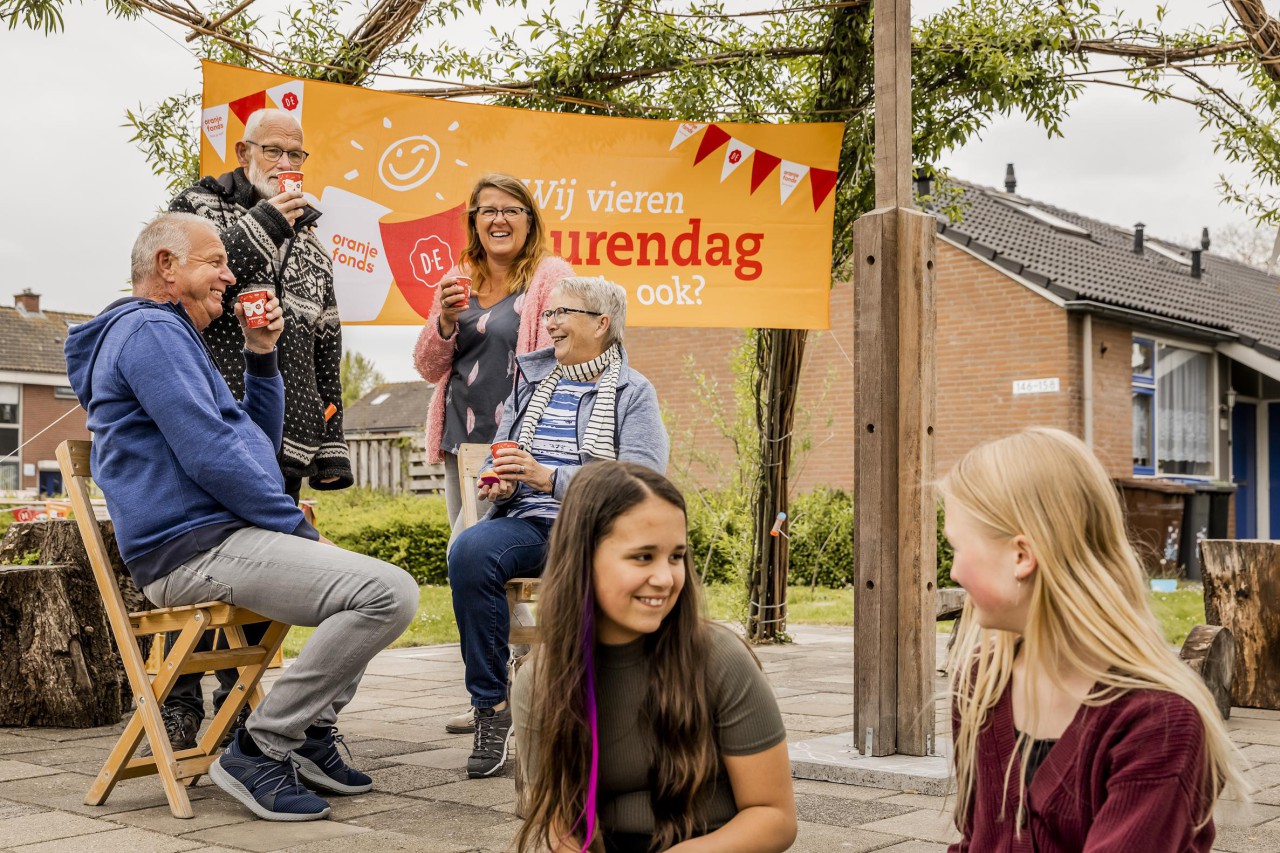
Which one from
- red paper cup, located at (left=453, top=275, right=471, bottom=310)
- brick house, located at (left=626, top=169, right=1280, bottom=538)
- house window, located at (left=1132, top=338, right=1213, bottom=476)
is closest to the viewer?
red paper cup, located at (left=453, top=275, right=471, bottom=310)

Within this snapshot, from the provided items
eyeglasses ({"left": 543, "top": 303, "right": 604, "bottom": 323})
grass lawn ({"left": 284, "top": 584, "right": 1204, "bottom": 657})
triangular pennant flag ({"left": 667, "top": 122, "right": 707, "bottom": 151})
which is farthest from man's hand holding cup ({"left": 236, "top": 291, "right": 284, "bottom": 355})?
grass lawn ({"left": 284, "top": 584, "right": 1204, "bottom": 657})

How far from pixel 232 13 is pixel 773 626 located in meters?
4.72

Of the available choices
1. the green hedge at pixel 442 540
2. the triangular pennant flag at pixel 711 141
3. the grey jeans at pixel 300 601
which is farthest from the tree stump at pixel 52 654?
the green hedge at pixel 442 540

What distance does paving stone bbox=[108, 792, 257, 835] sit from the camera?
137 inches

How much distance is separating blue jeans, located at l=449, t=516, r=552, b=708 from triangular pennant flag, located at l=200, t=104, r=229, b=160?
93.2 inches

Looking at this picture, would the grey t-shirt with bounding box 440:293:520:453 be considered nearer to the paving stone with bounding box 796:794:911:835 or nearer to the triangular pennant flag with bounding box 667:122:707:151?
the triangular pennant flag with bounding box 667:122:707:151

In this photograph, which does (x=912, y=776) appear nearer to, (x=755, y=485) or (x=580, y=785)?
(x=580, y=785)

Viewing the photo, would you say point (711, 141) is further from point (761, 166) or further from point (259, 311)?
point (259, 311)

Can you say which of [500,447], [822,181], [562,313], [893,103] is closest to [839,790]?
[500,447]

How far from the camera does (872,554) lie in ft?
13.9

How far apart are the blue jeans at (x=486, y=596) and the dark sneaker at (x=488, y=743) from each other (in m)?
0.04

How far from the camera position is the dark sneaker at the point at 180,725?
4445 millimetres

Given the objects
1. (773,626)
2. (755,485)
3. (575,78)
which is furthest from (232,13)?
(773,626)

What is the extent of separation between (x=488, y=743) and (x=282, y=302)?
64.2 inches
